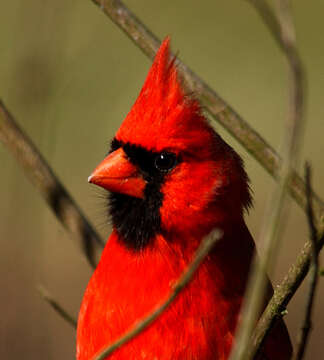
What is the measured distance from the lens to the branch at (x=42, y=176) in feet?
11.3

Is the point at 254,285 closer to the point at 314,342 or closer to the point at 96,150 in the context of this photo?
the point at 314,342

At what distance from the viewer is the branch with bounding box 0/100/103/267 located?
3.45 meters

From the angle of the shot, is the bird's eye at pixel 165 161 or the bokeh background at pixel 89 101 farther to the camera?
the bokeh background at pixel 89 101

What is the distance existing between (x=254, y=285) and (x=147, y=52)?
4.66 ft

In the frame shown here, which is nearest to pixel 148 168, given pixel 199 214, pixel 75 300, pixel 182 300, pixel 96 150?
pixel 199 214

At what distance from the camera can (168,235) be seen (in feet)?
10.4

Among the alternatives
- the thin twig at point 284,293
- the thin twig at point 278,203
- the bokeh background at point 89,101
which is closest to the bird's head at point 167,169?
the bokeh background at point 89,101

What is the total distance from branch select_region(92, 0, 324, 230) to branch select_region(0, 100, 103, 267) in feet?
1.96

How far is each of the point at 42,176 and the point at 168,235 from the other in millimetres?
618

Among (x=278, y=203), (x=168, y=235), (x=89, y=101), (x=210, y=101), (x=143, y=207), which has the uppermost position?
(x=278, y=203)

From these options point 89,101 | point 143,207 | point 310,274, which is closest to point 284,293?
point 310,274

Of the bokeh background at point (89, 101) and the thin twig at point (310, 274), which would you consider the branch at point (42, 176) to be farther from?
the thin twig at point (310, 274)

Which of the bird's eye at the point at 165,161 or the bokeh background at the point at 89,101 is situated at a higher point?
the bird's eye at the point at 165,161

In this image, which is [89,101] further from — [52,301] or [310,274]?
[310,274]
